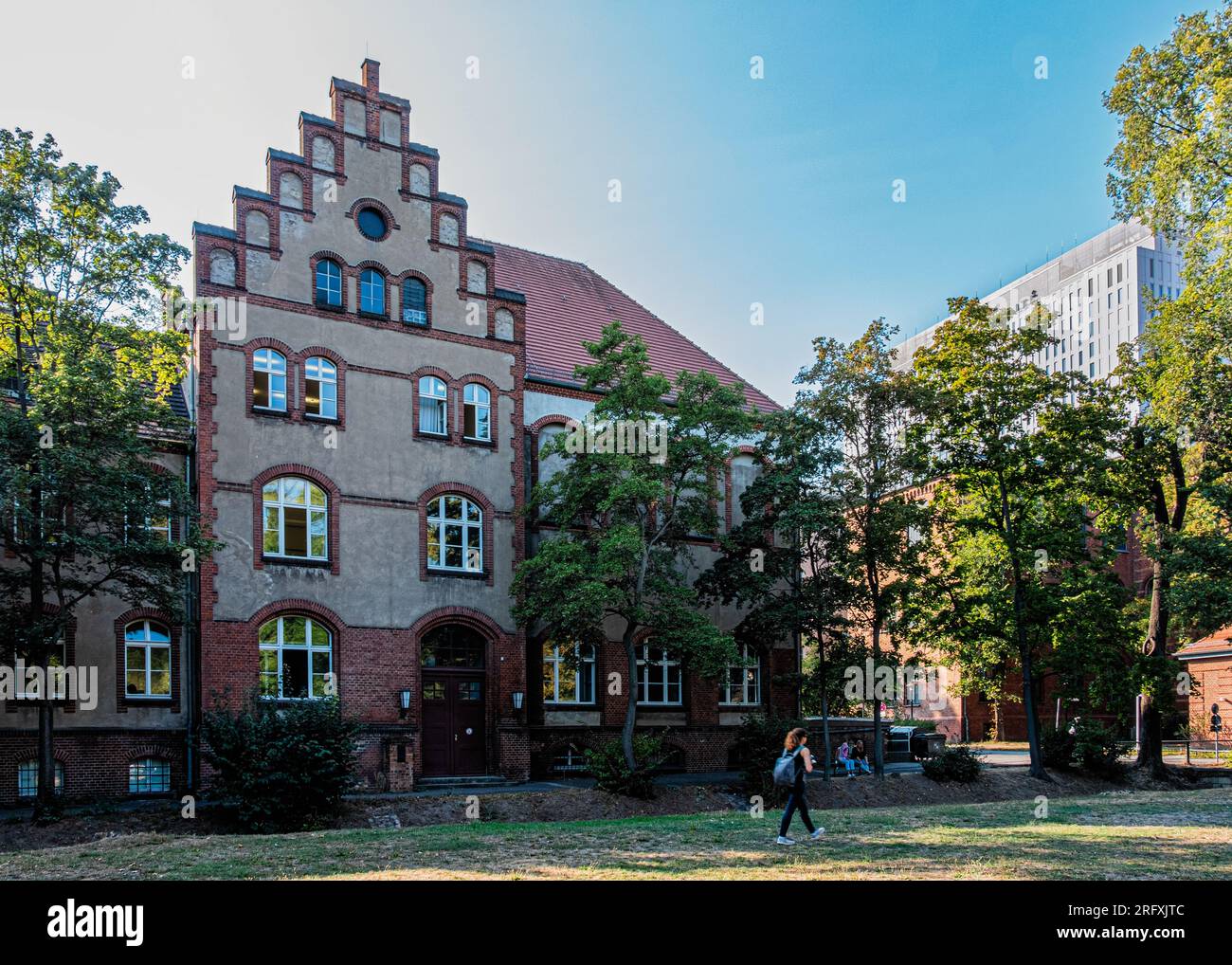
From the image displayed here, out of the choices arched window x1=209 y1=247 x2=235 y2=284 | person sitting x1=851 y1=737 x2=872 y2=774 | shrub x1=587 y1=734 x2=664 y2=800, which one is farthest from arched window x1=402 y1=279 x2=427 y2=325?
person sitting x1=851 y1=737 x2=872 y2=774

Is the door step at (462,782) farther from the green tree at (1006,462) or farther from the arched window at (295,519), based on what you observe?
the green tree at (1006,462)

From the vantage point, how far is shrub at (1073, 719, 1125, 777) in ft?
92.2

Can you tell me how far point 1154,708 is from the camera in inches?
1138

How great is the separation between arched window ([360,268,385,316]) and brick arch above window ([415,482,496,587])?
4592mm

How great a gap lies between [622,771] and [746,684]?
9.17 meters

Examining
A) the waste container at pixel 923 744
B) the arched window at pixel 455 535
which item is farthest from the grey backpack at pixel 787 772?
the waste container at pixel 923 744

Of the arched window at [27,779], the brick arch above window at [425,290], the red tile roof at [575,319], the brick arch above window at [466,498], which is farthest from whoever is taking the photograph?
the red tile roof at [575,319]

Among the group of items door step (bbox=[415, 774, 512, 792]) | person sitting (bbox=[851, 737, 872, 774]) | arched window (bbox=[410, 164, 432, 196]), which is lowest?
person sitting (bbox=[851, 737, 872, 774])

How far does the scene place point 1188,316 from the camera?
2525cm

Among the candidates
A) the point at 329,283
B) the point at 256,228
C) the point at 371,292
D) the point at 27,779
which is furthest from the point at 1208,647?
the point at 27,779

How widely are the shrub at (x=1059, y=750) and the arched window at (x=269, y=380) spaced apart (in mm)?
21623

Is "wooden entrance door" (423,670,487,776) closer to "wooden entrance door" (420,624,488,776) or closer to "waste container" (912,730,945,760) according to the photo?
"wooden entrance door" (420,624,488,776)

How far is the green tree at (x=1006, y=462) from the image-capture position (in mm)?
27672

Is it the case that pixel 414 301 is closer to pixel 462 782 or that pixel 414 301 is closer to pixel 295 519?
pixel 295 519
